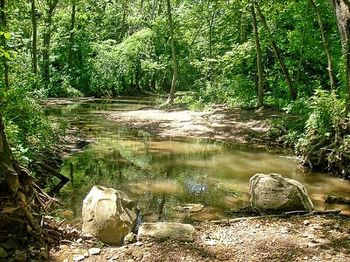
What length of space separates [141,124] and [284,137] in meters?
7.73

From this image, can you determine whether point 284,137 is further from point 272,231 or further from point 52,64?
point 52,64

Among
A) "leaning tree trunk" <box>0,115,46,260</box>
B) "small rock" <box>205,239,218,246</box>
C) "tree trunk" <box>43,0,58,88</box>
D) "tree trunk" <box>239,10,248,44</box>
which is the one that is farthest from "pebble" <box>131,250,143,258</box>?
"tree trunk" <box>43,0,58,88</box>

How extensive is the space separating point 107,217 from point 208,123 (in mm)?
14229

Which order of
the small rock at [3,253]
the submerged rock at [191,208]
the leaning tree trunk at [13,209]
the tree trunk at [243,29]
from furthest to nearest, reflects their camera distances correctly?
the tree trunk at [243,29]
the submerged rock at [191,208]
the leaning tree trunk at [13,209]
the small rock at [3,253]

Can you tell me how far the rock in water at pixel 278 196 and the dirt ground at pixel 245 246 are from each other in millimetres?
632

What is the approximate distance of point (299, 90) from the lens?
19750 millimetres

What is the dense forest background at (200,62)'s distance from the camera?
37.0 ft

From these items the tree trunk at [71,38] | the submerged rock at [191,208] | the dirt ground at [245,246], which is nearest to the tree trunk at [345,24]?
the dirt ground at [245,246]

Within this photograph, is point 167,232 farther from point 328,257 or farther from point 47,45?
point 47,45

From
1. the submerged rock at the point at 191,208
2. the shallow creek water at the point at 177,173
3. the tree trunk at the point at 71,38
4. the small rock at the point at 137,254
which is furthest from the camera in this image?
the tree trunk at the point at 71,38

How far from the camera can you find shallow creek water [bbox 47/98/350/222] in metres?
8.62

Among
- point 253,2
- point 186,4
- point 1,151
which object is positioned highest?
point 186,4

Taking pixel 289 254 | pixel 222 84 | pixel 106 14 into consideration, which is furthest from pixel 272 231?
pixel 106 14

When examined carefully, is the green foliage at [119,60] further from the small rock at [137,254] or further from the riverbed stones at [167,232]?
the small rock at [137,254]
